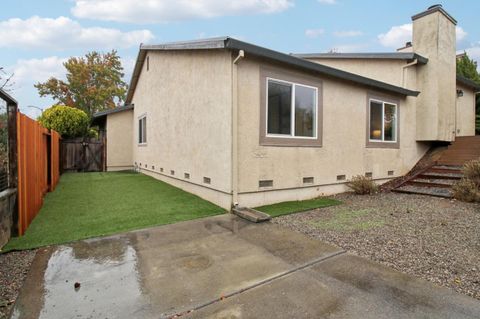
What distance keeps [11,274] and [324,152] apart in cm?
696

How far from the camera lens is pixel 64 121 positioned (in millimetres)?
16828

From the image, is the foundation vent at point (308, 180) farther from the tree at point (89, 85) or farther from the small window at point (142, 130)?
the tree at point (89, 85)

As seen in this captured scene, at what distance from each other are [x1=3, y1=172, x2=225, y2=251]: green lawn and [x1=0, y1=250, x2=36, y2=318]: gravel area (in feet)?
0.92

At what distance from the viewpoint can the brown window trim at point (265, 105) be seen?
6618 millimetres

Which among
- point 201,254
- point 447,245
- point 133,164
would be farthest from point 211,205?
point 133,164

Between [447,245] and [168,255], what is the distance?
408 centimetres

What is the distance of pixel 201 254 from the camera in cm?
408

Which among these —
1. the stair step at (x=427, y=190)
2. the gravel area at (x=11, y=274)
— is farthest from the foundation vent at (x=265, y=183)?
the stair step at (x=427, y=190)

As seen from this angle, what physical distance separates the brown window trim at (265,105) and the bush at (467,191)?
11.9 ft

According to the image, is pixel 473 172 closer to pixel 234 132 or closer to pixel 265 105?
pixel 265 105

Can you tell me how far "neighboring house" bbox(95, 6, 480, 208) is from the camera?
6414 millimetres

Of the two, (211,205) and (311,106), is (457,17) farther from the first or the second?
(211,205)

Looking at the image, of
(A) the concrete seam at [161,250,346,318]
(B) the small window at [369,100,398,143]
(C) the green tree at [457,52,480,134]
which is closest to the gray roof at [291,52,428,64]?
(B) the small window at [369,100,398,143]

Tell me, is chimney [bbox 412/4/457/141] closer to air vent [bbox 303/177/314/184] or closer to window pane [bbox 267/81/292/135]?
air vent [bbox 303/177/314/184]
